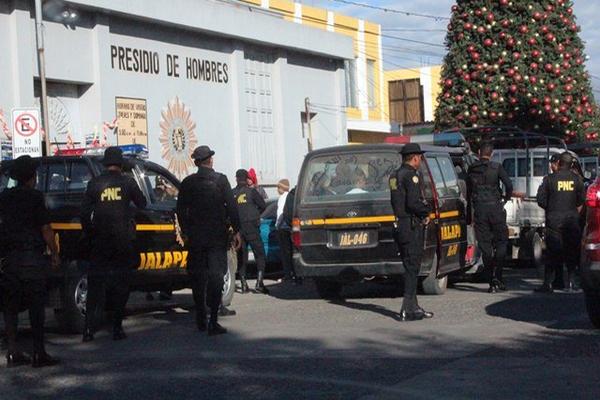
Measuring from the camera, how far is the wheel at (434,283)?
14082 mm

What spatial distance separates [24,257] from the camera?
9734mm

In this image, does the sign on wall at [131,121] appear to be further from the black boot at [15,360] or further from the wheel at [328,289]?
the black boot at [15,360]

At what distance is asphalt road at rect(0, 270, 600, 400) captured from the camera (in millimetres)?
8133

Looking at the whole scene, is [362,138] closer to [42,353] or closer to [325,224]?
[325,224]

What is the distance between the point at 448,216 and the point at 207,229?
162 inches

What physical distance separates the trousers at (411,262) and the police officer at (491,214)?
3111 millimetres

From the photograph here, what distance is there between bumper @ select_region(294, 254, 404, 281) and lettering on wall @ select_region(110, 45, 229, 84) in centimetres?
1334

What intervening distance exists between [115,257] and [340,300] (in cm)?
421

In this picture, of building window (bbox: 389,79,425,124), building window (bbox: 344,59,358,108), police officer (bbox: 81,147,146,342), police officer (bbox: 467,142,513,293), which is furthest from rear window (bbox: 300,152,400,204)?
building window (bbox: 389,79,425,124)

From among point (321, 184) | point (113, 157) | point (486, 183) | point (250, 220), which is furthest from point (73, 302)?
point (486, 183)

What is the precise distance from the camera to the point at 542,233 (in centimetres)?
1816

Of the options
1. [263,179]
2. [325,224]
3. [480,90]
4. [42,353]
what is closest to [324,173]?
[325,224]

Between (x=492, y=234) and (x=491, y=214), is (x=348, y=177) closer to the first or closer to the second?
(x=491, y=214)

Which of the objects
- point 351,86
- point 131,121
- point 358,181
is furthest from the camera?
point 351,86
